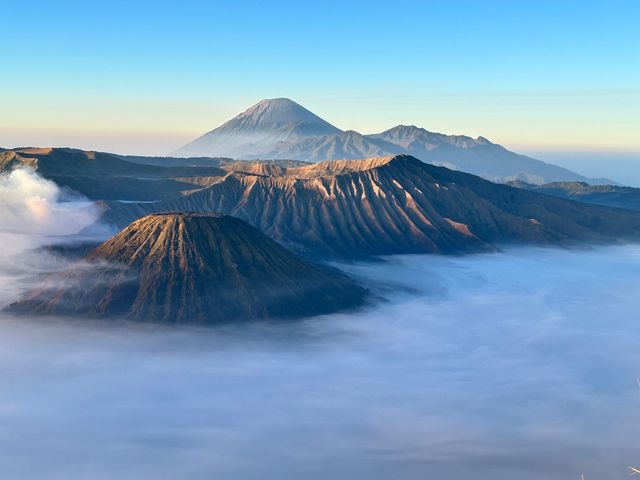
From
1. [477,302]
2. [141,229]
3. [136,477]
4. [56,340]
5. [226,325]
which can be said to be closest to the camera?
[136,477]

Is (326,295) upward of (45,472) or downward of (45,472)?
upward

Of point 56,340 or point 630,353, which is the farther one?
point 630,353

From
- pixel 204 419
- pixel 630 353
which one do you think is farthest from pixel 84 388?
pixel 630 353

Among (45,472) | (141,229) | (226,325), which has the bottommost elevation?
(45,472)

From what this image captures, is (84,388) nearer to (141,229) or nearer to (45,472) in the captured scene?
(45,472)

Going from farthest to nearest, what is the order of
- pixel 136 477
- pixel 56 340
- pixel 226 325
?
pixel 226 325, pixel 56 340, pixel 136 477

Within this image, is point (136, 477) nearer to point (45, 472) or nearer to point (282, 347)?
point (45, 472)
